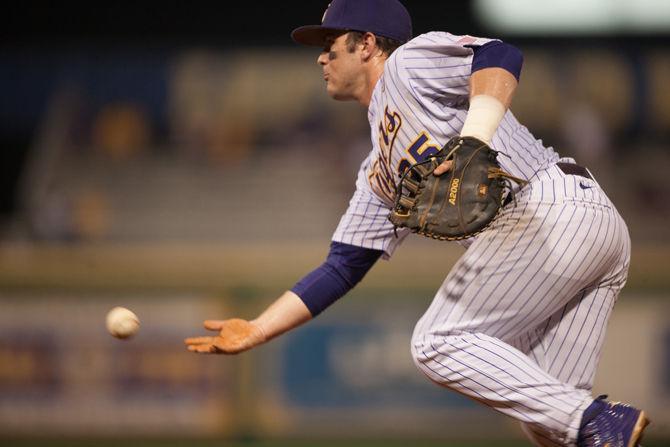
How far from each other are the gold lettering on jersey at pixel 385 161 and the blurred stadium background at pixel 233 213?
3.30 meters

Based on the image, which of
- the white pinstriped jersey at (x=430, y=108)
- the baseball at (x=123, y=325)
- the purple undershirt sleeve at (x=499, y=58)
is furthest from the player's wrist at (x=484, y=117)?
the baseball at (x=123, y=325)

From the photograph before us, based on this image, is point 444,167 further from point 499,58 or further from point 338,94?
point 338,94

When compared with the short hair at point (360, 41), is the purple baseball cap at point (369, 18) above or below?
above

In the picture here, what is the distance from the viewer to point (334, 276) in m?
3.54

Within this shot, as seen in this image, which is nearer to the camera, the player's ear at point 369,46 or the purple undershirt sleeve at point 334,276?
the player's ear at point 369,46

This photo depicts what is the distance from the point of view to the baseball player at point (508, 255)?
2.79 meters

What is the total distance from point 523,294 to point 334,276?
2.79 feet

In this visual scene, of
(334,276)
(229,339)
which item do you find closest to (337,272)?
(334,276)

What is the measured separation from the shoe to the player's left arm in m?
0.82

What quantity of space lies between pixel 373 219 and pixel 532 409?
3.11ft

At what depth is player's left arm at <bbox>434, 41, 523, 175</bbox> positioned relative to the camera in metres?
2.62

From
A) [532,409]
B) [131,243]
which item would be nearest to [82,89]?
[131,243]

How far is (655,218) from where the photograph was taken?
1070 centimetres

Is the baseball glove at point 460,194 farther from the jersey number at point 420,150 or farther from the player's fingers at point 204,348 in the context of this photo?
the player's fingers at point 204,348
